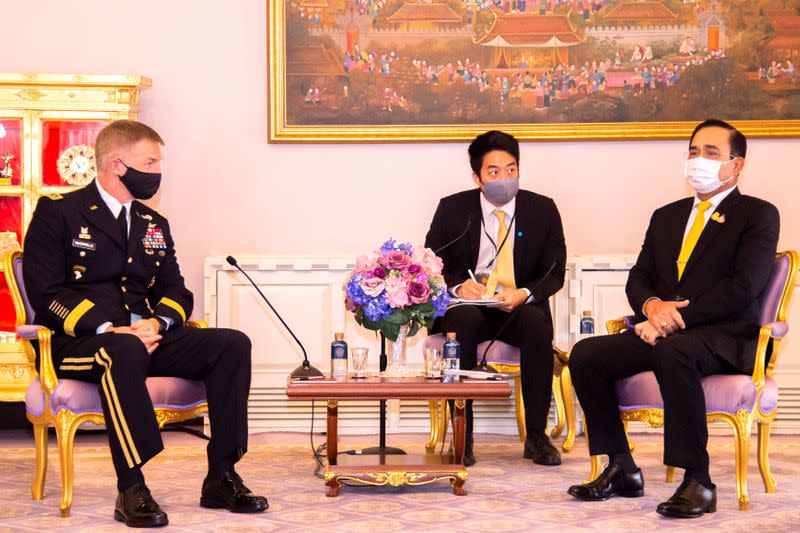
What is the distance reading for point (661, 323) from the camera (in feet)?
11.9

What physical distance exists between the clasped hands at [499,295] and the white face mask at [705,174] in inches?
35.9

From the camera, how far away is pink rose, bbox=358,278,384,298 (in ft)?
12.0

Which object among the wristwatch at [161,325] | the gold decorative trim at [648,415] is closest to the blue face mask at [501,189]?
the gold decorative trim at [648,415]

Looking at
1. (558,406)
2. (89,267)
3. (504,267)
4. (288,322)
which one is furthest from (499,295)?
(89,267)

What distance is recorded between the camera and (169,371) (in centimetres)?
362

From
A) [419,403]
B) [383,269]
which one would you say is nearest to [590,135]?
[419,403]

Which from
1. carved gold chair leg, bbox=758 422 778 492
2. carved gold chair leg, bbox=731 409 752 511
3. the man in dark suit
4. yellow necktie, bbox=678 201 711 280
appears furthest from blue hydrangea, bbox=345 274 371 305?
carved gold chair leg, bbox=758 422 778 492

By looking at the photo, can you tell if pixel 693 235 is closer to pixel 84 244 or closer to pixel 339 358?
pixel 339 358

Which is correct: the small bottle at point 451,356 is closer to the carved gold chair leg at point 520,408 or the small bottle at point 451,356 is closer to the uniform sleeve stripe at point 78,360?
the carved gold chair leg at point 520,408

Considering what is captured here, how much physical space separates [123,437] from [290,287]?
6.26ft

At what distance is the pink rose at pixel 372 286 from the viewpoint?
366cm

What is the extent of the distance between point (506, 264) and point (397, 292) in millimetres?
1064

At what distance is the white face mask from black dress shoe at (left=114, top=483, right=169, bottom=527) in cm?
207

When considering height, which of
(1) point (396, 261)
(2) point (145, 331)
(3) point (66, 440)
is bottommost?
(3) point (66, 440)
